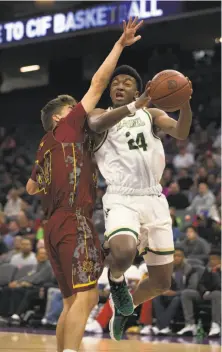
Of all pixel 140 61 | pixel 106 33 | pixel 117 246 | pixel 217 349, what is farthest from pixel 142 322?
pixel 140 61

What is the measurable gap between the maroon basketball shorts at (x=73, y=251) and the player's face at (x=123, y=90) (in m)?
1.05

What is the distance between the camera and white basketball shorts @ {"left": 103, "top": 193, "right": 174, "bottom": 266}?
19.5ft

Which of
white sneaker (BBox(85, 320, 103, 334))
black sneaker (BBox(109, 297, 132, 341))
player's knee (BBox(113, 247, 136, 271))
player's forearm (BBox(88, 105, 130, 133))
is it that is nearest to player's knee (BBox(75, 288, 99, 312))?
player's knee (BBox(113, 247, 136, 271))

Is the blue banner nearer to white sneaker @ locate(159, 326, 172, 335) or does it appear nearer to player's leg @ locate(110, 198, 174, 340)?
white sneaker @ locate(159, 326, 172, 335)

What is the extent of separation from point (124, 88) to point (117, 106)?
0.15 metres

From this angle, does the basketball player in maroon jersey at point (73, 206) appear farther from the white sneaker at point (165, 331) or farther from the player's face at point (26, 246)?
the player's face at point (26, 246)

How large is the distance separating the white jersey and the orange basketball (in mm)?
419

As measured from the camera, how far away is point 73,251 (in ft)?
17.7

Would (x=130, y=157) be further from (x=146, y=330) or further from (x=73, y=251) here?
(x=146, y=330)

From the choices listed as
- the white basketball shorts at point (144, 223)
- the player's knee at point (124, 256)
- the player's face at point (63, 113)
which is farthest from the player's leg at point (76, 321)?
the player's face at point (63, 113)

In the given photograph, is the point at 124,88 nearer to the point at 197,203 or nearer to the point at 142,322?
the point at 142,322

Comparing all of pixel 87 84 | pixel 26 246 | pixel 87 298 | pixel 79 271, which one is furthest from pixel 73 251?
pixel 87 84

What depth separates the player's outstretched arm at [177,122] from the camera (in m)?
6.04

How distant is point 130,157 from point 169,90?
0.66 meters
